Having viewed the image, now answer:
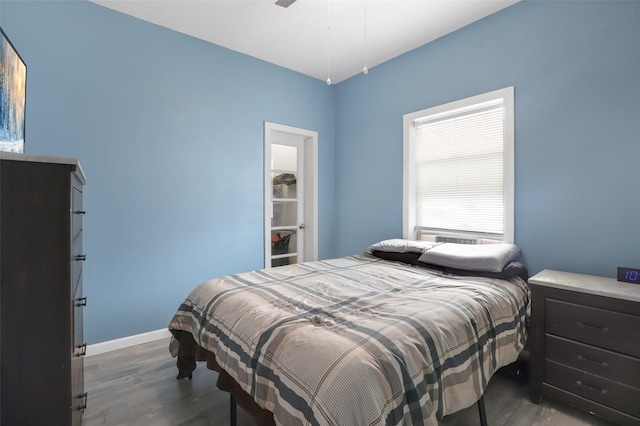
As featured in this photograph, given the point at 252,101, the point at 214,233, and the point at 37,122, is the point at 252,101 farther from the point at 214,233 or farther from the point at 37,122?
the point at 37,122

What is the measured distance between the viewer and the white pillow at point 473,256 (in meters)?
2.12

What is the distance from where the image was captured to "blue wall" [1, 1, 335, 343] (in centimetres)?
232

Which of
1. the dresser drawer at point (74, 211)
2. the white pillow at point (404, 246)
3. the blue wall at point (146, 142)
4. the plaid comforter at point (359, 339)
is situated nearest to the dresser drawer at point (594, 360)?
the plaid comforter at point (359, 339)

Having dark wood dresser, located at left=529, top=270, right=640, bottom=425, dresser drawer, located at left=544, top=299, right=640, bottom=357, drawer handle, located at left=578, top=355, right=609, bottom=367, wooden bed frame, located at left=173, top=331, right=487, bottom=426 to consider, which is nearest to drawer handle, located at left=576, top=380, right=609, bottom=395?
dark wood dresser, located at left=529, top=270, right=640, bottom=425

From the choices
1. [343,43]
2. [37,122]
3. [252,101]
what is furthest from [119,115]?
[343,43]

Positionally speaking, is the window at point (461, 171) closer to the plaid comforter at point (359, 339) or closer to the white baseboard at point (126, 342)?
the plaid comforter at point (359, 339)

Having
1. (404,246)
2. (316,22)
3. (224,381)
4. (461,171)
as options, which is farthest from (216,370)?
(316,22)

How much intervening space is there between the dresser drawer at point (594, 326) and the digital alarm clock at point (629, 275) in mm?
375

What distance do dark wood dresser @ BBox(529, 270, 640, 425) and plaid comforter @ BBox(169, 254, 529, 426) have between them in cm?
16

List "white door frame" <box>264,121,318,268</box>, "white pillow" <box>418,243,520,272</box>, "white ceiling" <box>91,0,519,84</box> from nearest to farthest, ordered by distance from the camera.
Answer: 1. "white pillow" <box>418,243,520,272</box>
2. "white ceiling" <box>91,0,519,84</box>
3. "white door frame" <box>264,121,318,268</box>

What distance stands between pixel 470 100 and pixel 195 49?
271 cm

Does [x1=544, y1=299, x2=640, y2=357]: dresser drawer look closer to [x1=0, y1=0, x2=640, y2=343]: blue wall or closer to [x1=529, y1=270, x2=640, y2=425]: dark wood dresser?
[x1=529, y1=270, x2=640, y2=425]: dark wood dresser

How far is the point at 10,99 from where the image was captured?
1605 mm

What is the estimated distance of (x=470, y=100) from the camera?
107 inches
